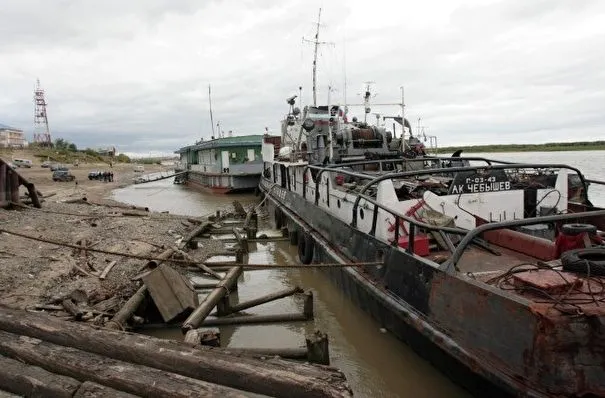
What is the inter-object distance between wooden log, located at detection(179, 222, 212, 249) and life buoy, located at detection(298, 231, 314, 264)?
10.1ft

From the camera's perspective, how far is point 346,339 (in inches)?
274

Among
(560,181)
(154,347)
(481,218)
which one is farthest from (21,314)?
(560,181)

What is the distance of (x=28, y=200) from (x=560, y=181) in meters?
15.6

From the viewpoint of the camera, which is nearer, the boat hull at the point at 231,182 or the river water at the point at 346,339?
the river water at the point at 346,339

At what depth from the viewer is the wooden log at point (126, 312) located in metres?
6.01

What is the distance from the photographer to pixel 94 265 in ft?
28.6

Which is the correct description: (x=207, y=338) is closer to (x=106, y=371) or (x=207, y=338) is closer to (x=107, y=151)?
(x=106, y=371)

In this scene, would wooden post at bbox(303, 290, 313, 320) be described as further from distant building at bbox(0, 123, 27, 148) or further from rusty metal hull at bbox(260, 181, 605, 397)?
distant building at bbox(0, 123, 27, 148)

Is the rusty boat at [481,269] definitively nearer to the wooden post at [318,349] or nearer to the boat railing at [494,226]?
the boat railing at [494,226]

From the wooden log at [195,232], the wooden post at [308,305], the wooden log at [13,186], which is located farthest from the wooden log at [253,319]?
the wooden log at [13,186]

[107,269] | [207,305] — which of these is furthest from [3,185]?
[207,305]

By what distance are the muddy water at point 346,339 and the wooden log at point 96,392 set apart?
9.35ft

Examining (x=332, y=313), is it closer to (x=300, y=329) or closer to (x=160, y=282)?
(x=300, y=329)

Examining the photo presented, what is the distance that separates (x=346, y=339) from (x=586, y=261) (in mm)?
3677
